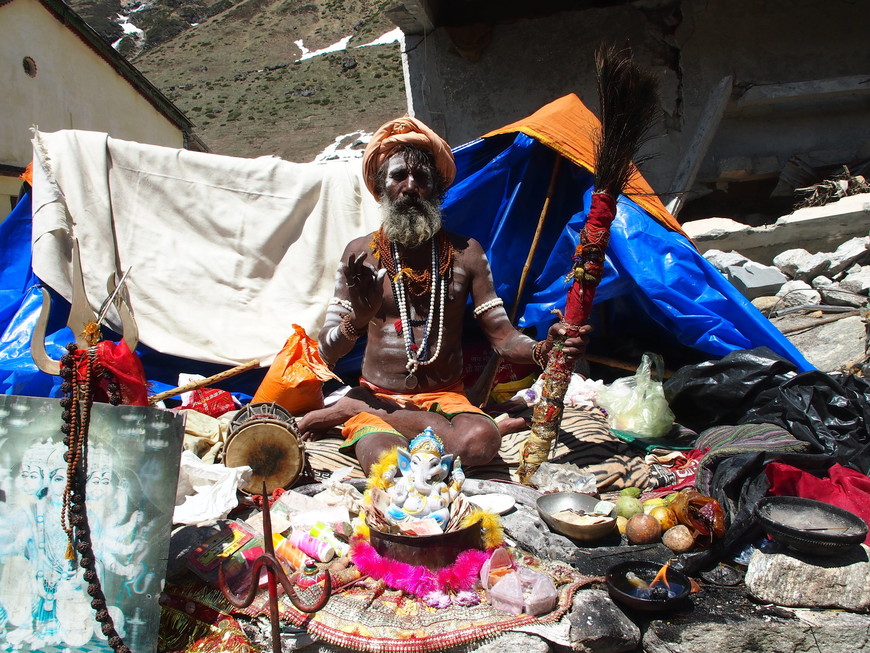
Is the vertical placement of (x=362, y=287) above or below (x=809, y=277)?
below

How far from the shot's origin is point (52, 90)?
529 inches

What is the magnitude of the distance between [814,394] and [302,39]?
2479 inches

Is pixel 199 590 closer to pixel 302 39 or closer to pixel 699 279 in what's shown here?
pixel 699 279

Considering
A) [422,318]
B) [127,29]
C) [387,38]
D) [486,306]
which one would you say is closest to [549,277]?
[486,306]

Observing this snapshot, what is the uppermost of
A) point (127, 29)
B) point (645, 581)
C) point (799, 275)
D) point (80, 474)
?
point (127, 29)

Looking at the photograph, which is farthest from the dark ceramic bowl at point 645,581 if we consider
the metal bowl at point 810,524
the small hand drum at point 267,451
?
the small hand drum at point 267,451

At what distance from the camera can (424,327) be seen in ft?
13.7

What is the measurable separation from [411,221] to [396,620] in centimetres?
235

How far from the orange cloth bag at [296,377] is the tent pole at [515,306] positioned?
94 cm

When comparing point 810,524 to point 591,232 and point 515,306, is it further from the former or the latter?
point 515,306

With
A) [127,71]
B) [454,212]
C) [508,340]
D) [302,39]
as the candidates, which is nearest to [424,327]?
[508,340]

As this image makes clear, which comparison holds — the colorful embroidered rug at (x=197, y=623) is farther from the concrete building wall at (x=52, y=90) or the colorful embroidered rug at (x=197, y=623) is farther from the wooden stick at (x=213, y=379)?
the concrete building wall at (x=52, y=90)

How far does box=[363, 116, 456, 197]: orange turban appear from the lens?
422cm

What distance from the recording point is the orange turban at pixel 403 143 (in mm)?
4219
